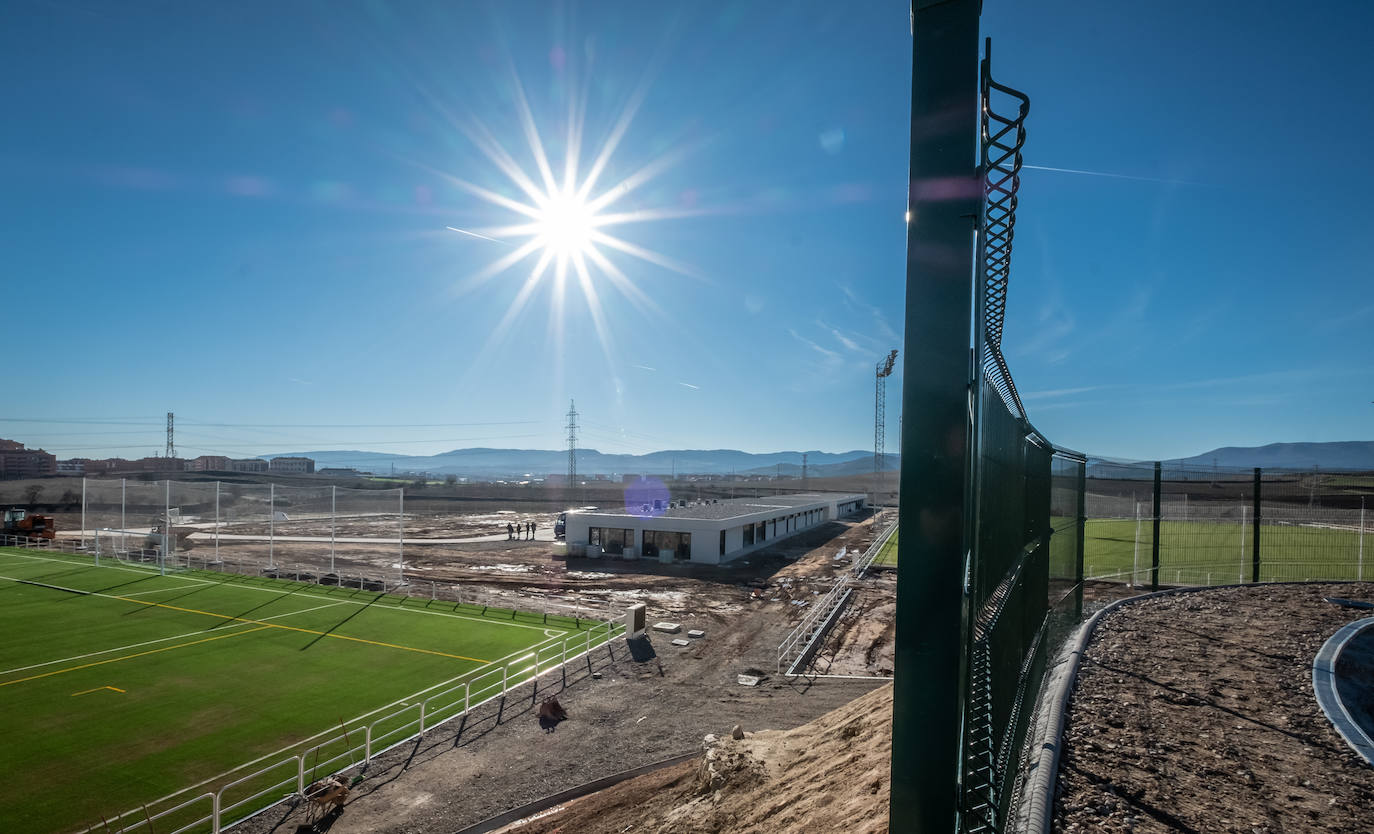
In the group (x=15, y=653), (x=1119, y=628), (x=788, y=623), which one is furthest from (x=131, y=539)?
(x=1119, y=628)

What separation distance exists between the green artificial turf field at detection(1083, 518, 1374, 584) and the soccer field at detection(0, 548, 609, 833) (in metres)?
20.9

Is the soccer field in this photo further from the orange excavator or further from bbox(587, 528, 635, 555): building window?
the orange excavator


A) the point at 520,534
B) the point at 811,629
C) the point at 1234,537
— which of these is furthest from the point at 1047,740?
the point at 520,534

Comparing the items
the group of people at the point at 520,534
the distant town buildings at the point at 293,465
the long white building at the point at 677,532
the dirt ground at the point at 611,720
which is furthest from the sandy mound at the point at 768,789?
the distant town buildings at the point at 293,465

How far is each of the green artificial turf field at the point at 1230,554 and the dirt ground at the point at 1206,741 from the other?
1311cm

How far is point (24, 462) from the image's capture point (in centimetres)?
11100

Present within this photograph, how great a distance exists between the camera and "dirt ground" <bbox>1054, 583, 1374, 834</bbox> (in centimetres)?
396

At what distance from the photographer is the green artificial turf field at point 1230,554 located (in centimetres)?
2202

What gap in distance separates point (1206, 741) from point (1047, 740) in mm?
1570

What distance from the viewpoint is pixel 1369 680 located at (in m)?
6.82

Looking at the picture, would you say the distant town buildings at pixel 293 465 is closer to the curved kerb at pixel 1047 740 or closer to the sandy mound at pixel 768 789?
the sandy mound at pixel 768 789

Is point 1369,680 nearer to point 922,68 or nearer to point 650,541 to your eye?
point 922,68

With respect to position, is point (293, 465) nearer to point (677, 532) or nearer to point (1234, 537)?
point (677, 532)

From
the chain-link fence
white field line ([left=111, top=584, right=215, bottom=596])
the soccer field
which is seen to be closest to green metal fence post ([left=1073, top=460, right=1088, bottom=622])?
the chain-link fence
